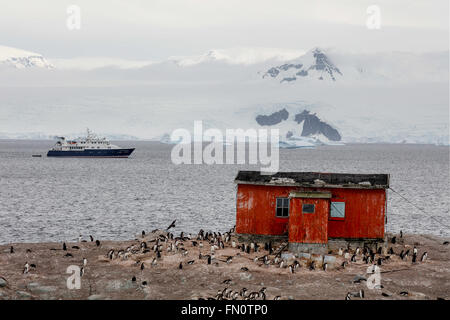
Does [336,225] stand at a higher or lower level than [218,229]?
Answer: higher

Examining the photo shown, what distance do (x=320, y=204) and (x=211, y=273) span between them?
7209mm

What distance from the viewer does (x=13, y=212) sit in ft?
191

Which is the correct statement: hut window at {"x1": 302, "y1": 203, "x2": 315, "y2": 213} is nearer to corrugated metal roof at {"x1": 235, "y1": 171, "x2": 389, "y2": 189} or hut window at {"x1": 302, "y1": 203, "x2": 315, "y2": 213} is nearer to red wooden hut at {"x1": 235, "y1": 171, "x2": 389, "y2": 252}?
red wooden hut at {"x1": 235, "y1": 171, "x2": 389, "y2": 252}

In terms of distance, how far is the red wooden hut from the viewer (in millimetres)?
33031

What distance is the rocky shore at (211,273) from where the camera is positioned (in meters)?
25.6

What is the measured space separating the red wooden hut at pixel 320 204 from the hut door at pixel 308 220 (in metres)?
0.05

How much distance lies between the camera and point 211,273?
1144 inches

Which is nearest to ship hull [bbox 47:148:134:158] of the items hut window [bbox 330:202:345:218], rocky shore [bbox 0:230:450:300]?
rocky shore [bbox 0:230:450:300]

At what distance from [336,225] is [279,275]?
20.9 feet

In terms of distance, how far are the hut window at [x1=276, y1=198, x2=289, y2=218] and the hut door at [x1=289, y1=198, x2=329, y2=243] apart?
1.88 meters

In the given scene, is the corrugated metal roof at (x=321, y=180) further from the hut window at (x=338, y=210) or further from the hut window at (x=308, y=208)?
the hut window at (x=308, y=208)

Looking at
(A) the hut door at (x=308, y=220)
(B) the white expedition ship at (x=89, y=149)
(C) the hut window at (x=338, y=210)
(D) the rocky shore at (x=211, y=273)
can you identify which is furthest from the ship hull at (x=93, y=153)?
(A) the hut door at (x=308, y=220)
